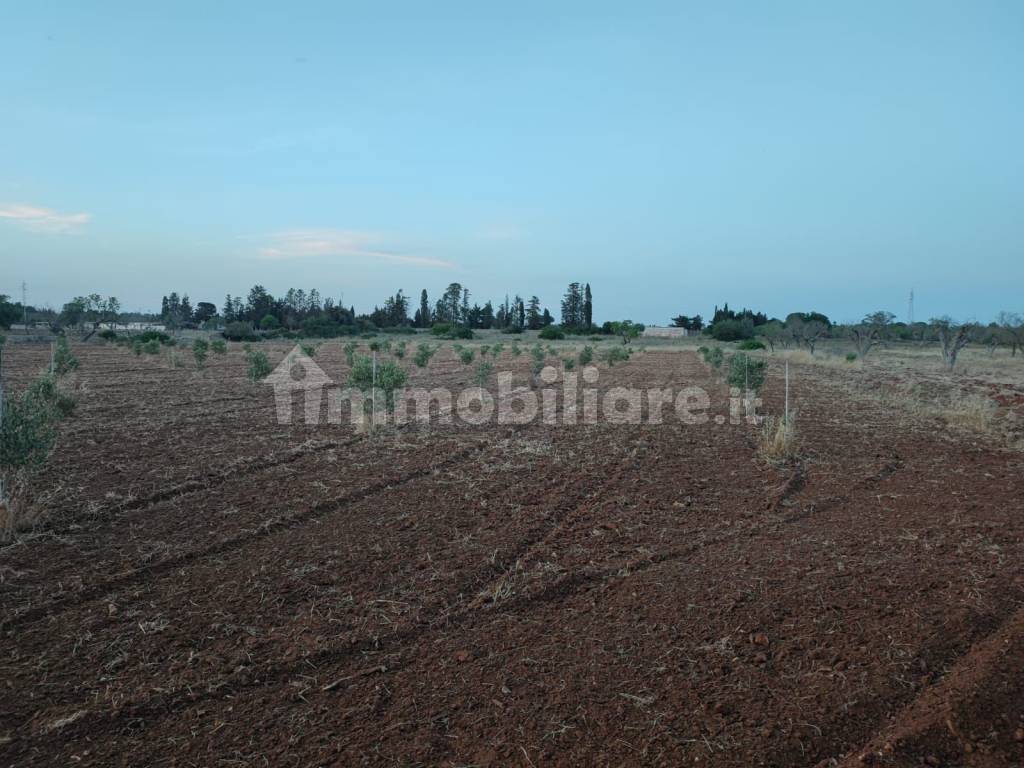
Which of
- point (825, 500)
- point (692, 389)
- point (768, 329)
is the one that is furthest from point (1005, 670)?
point (768, 329)

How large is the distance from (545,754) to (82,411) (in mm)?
14888

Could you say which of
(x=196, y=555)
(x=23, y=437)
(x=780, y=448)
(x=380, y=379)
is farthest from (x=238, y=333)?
(x=196, y=555)

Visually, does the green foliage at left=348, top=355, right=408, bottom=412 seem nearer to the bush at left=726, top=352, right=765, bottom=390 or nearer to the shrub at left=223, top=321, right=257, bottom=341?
the bush at left=726, top=352, right=765, bottom=390

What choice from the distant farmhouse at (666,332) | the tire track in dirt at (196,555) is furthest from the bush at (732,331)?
the tire track in dirt at (196,555)

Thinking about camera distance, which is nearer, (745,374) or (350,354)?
(745,374)

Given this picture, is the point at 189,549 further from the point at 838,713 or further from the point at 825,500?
the point at 825,500

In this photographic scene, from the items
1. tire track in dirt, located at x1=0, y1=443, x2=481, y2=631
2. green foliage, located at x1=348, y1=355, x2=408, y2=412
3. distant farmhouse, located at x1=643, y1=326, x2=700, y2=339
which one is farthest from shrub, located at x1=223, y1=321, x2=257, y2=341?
tire track in dirt, located at x1=0, y1=443, x2=481, y2=631

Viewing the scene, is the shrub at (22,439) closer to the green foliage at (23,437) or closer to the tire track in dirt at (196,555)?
the green foliage at (23,437)

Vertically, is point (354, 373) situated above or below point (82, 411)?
above

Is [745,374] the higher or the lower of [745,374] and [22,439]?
the higher

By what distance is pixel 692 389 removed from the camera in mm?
21234

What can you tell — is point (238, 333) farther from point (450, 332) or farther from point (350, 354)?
point (350, 354)

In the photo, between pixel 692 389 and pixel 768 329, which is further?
Answer: pixel 768 329

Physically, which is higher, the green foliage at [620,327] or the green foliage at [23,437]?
the green foliage at [620,327]
